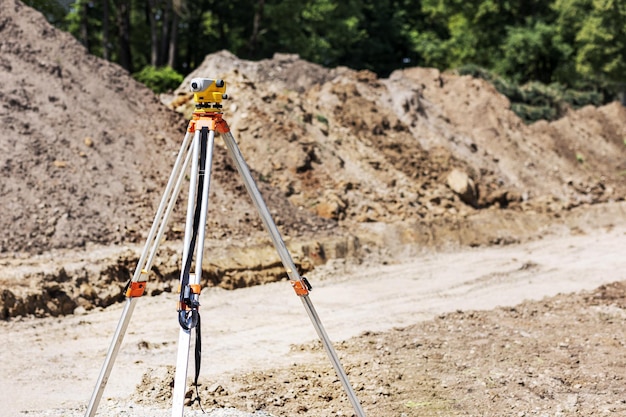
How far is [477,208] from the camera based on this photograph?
17.8 meters

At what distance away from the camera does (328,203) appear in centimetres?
1514

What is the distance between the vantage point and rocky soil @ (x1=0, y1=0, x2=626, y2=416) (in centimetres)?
720

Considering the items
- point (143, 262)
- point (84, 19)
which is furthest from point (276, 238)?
point (84, 19)

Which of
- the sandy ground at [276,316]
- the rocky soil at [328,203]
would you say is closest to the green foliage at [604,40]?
the rocky soil at [328,203]

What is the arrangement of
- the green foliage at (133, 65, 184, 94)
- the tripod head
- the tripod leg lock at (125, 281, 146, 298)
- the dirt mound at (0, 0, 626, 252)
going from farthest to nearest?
the green foliage at (133, 65, 184, 94), the dirt mound at (0, 0, 626, 252), the tripod leg lock at (125, 281, 146, 298), the tripod head

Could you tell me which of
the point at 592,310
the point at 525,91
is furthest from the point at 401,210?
the point at 525,91

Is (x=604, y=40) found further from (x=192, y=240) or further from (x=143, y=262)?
(x=192, y=240)

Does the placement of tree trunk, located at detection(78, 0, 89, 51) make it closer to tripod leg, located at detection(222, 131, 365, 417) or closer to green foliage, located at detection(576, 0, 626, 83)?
green foliage, located at detection(576, 0, 626, 83)

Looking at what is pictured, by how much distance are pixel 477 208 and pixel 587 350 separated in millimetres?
9775

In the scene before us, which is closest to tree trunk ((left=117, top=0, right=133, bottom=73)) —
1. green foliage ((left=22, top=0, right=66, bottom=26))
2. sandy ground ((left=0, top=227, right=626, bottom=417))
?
green foliage ((left=22, top=0, right=66, bottom=26))

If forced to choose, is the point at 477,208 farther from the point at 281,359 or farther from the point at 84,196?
the point at 281,359

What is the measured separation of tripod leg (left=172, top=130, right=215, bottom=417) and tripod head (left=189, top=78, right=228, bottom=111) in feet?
0.58

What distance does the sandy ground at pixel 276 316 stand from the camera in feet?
25.2

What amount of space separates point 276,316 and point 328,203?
492cm
